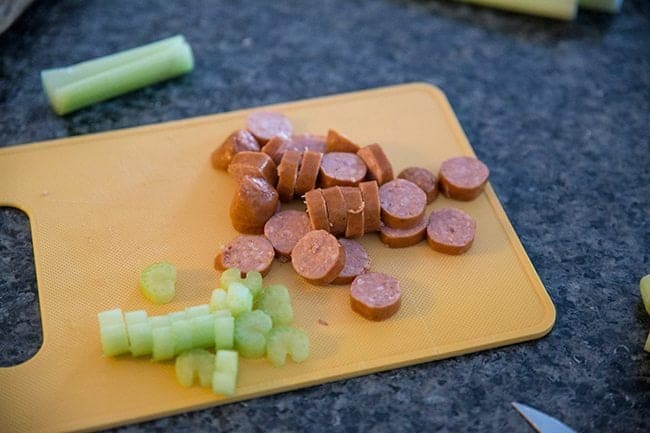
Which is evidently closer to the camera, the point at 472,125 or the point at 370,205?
the point at 370,205

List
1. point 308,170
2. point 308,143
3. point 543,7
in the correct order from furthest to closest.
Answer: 1. point 543,7
2. point 308,143
3. point 308,170

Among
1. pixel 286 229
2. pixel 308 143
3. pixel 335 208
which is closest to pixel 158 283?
pixel 286 229

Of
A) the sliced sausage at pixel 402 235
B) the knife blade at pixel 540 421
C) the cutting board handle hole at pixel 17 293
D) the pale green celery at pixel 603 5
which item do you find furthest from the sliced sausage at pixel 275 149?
the pale green celery at pixel 603 5

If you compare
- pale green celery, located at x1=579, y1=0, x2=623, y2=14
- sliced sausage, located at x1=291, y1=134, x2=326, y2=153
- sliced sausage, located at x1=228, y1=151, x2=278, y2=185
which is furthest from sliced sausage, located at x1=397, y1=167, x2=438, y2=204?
pale green celery, located at x1=579, y1=0, x2=623, y2=14

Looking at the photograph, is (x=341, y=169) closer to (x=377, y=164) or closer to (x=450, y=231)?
(x=377, y=164)

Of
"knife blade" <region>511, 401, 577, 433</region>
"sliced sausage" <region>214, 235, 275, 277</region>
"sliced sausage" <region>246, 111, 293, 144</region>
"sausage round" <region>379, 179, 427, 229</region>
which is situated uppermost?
"sliced sausage" <region>246, 111, 293, 144</region>

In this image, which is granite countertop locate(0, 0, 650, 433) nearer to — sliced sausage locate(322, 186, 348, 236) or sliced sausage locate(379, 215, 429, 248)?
sliced sausage locate(379, 215, 429, 248)

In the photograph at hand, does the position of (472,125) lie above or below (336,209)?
below
